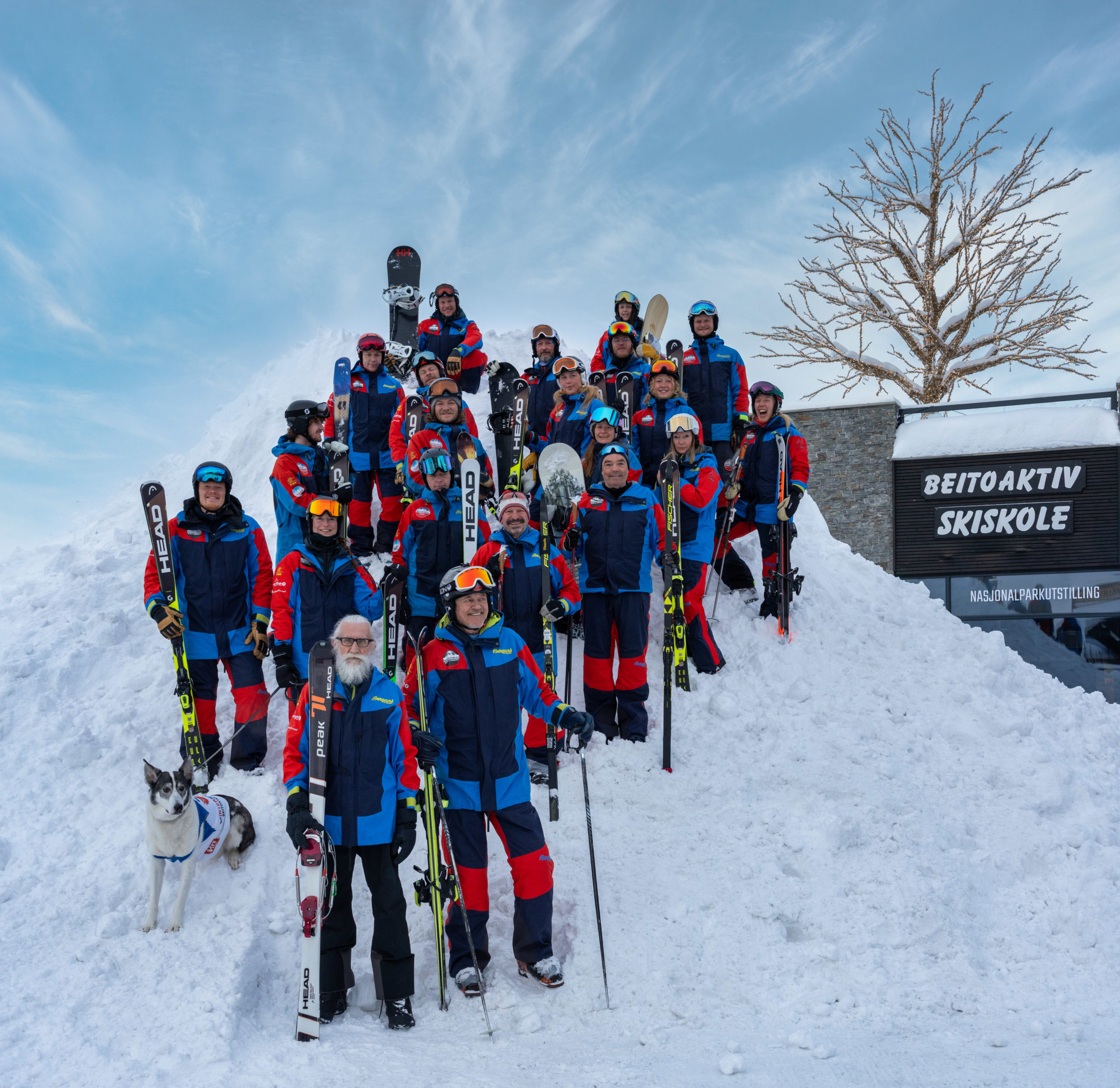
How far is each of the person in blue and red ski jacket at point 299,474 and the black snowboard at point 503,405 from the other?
9.10ft

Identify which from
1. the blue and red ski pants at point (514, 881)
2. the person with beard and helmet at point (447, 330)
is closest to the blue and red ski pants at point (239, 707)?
the blue and red ski pants at point (514, 881)

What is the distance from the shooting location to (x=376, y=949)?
391 centimetres

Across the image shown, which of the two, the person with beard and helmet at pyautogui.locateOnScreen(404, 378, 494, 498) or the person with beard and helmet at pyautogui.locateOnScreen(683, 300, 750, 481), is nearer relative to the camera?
the person with beard and helmet at pyautogui.locateOnScreen(404, 378, 494, 498)

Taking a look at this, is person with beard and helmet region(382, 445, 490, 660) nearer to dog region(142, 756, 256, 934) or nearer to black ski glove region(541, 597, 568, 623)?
black ski glove region(541, 597, 568, 623)

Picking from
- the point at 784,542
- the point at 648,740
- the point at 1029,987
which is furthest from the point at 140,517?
the point at 1029,987

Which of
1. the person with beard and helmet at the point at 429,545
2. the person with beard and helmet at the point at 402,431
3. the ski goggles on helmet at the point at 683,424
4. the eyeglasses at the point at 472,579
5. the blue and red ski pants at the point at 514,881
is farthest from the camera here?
the person with beard and helmet at the point at 402,431

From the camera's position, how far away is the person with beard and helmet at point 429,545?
6.13 meters

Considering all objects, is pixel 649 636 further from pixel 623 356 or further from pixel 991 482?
pixel 991 482

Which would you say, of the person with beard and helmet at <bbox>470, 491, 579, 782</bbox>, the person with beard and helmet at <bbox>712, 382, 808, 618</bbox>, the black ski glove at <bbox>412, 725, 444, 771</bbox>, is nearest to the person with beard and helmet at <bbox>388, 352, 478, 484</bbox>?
the person with beard and helmet at <bbox>470, 491, 579, 782</bbox>

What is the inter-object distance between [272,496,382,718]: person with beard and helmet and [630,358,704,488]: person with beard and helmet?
3.35 metres

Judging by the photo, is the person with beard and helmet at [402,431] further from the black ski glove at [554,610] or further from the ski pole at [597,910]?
the ski pole at [597,910]

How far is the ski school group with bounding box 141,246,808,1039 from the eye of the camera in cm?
396

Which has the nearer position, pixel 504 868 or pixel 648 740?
pixel 504 868

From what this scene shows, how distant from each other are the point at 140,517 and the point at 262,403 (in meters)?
4.55
